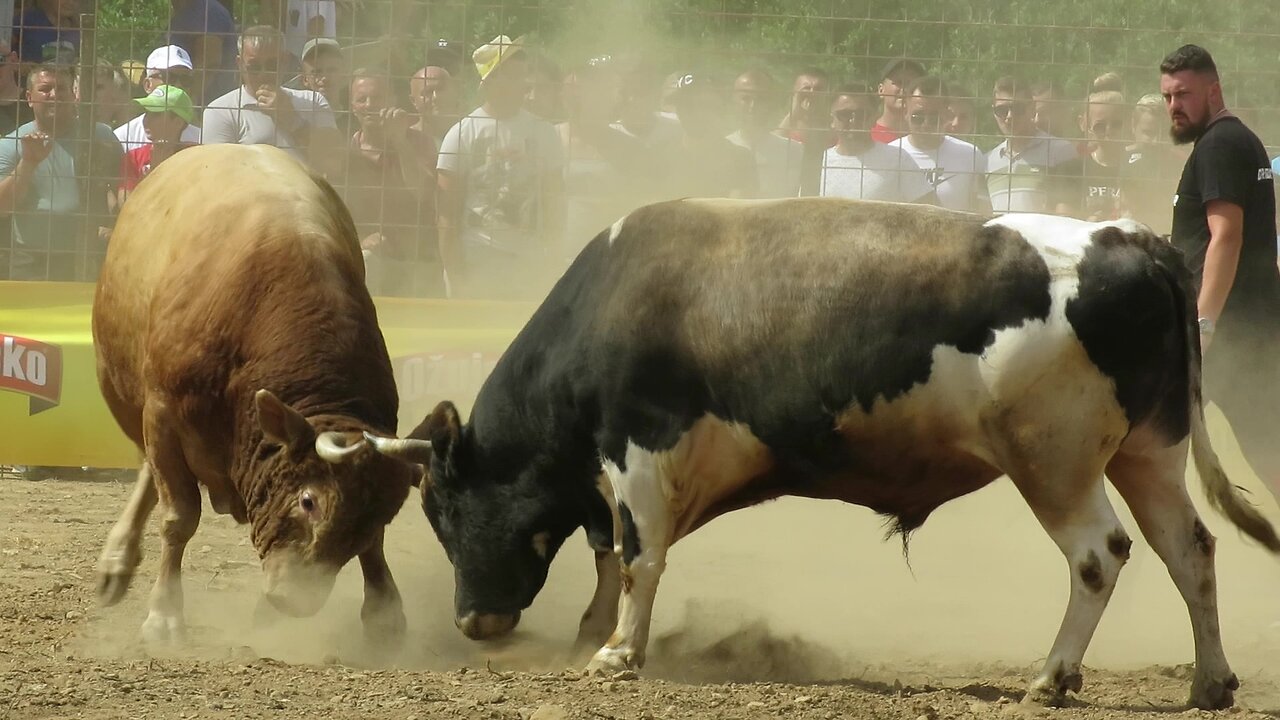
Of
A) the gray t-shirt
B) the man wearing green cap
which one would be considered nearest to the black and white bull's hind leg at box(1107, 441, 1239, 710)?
the man wearing green cap

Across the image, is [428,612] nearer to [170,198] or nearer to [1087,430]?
[170,198]

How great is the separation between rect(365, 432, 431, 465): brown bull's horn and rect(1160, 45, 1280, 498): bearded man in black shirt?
2756 millimetres

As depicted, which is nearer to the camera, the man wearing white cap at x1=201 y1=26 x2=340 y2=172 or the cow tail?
the cow tail

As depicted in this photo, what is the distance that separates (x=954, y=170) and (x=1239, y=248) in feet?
13.2

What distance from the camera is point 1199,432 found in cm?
475

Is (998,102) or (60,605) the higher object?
(998,102)

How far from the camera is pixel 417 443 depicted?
17.3 ft

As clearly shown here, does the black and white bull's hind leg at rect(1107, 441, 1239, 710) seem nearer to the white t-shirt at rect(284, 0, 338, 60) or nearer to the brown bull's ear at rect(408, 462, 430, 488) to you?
the brown bull's ear at rect(408, 462, 430, 488)

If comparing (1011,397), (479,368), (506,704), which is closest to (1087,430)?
(1011,397)

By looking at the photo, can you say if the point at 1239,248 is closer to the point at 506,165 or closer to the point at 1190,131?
the point at 1190,131

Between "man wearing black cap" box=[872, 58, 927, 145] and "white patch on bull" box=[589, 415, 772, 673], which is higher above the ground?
Answer: "man wearing black cap" box=[872, 58, 927, 145]

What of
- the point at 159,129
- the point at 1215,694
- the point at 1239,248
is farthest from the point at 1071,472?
the point at 159,129

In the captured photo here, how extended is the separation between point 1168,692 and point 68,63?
293 inches

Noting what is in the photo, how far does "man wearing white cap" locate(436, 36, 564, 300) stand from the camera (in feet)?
30.9
